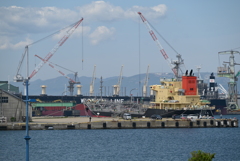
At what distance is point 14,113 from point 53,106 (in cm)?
5747

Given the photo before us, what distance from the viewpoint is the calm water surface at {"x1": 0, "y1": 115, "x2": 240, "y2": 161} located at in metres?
52.6

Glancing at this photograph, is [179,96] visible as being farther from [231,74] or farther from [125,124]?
[231,74]

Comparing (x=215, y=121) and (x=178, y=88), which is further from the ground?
(x=178, y=88)

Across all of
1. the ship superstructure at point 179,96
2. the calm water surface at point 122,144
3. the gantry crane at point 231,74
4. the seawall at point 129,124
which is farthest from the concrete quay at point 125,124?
the gantry crane at point 231,74

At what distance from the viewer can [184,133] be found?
75562 mm

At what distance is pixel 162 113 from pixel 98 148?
44813 millimetres

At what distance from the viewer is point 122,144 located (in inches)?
2456

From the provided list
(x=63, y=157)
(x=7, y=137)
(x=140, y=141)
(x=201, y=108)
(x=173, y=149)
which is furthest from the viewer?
(x=201, y=108)

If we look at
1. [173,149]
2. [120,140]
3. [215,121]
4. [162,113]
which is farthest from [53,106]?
[173,149]

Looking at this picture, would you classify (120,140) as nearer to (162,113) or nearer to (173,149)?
(173,149)

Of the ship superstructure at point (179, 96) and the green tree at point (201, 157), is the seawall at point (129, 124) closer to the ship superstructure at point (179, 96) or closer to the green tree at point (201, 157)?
the ship superstructure at point (179, 96)

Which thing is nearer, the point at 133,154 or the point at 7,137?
the point at 133,154

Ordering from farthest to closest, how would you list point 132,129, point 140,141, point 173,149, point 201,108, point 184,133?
point 201,108
point 132,129
point 184,133
point 140,141
point 173,149

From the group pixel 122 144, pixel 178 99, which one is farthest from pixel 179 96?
pixel 122 144
